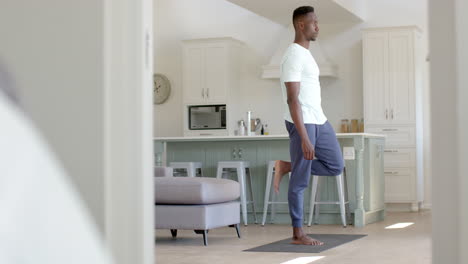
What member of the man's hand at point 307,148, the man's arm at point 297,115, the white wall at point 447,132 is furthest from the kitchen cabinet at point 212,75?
the white wall at point 447,132

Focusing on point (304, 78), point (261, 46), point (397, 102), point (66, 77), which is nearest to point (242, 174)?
point (304, 78)

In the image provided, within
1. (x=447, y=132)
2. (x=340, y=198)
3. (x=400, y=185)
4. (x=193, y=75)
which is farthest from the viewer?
(x=193, y=75)

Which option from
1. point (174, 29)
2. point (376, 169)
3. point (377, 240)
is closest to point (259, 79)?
point (174, 29)

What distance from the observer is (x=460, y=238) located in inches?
72.8

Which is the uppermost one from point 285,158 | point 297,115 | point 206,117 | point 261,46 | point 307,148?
point 261,46

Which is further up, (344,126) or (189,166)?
(344,126)

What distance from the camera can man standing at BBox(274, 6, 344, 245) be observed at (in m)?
4.60

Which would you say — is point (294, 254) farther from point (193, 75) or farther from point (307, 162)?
point (193, 75)

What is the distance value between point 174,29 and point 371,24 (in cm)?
291

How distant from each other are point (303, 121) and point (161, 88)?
639cm

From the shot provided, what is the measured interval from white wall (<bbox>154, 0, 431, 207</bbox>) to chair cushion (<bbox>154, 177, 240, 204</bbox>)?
190 inches

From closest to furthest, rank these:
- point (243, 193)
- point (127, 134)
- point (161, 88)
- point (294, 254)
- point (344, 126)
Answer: point (127, 134)
point (294, 254)
point (243, 193)
point (344, 126)
point (161, 88)

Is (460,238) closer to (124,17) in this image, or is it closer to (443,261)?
(443,261)

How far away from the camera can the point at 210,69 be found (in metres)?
10.0
